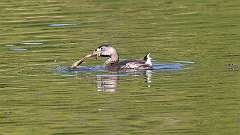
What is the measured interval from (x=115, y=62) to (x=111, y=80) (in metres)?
1.88

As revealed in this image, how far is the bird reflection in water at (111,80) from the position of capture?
15259 millimetres

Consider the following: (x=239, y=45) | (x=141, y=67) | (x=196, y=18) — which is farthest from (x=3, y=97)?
(x=196, y=18)

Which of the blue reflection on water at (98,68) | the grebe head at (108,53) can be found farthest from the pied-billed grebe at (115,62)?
the blue reflection on water at (98,68)

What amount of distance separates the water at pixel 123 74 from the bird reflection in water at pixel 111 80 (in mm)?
17

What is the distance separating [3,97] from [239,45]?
5926mm

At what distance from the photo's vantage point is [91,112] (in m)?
13.1

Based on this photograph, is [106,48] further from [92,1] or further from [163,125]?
[92,1]

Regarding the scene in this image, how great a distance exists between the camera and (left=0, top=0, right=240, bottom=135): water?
1232cm

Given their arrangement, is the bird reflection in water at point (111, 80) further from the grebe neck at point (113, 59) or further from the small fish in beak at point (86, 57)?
the grebe neck at point (113, 59)

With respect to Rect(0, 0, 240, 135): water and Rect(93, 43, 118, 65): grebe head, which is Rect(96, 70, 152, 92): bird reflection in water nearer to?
Rect(0, 0, 240, 135): water

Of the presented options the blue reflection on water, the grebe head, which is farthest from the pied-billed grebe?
the blue reflection on water

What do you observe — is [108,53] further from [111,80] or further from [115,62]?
[111,80]

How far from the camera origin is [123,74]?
17109 millimetres

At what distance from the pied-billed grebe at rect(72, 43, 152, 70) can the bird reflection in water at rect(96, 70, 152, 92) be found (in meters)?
0.14
